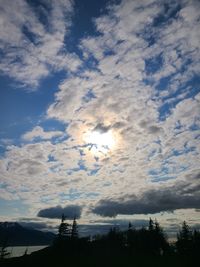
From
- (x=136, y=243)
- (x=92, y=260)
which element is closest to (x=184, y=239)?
(x=136, y=243)

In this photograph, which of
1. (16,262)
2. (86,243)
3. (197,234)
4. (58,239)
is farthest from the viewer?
(197,234)

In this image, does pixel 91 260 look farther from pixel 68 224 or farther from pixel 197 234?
pixel 197 234

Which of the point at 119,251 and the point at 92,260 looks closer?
the point at 92,260

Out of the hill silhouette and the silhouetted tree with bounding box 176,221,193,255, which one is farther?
the silhouetted tree with bounding box 176,221,193,255

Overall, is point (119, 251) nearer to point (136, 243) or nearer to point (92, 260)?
point (136, 243)

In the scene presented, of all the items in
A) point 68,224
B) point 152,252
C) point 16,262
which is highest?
point 68,224

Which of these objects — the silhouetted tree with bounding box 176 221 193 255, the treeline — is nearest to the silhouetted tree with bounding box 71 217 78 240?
the treeline

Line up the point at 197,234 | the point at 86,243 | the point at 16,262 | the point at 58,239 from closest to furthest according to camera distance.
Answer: the point at 16,262, the point at 58,239, the point at 86,243, the point at 197,234

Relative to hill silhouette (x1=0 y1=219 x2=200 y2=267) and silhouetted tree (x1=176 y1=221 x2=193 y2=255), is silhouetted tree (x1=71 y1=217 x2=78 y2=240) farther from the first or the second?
silhouetted tree (x1=176 y1=221 x2=193 y2=255)

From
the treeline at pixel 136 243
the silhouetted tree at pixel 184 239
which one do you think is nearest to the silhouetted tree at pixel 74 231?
the treeline at pixel 136 243

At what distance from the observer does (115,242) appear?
135125 millimetres

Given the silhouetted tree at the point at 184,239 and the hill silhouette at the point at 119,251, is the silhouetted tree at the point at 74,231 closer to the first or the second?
the hill silhouette at the point at 119,251

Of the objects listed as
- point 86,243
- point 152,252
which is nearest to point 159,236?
point 152,252

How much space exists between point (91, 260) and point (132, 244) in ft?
101
